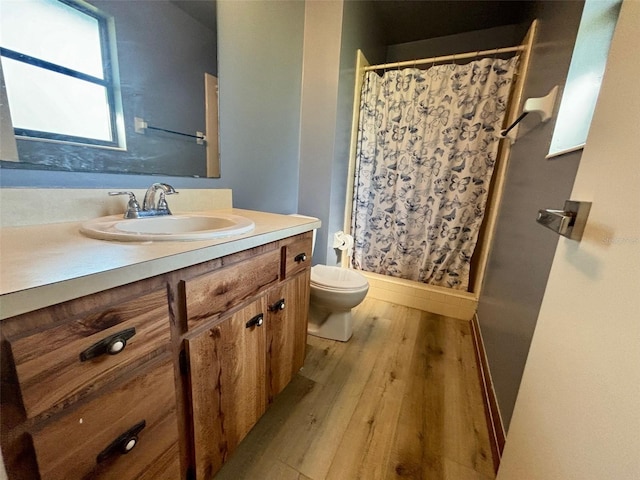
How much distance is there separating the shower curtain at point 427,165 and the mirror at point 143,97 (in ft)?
4.53

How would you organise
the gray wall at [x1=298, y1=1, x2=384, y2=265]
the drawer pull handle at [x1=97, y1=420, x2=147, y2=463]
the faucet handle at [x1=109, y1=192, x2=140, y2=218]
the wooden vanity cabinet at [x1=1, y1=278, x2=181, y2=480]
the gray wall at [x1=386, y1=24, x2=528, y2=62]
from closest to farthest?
1. the wooden vanity cabinet at [x1=1, y1=278, x2=181, y2=480]
2. the drawer pull handle at [x1=97, y1=420, x2=147, y2=463]
3. the faucet handle at [x1=109, y1=192, x2=140, y2=218]
4. the gray wall at [x1=298, y1=1, x2=384, y2=265]
5. the gray wall at [x1=386, y1=24, x2=528, y2=62]

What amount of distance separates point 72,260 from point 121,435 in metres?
0.36

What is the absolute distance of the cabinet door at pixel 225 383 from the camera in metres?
0.69

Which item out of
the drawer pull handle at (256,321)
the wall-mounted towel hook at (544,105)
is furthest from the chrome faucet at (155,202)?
the wall-mounted towel hook at (544,105)

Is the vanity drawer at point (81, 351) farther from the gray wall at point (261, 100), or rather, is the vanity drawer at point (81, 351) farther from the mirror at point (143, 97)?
the gray wall at point (261, 100)

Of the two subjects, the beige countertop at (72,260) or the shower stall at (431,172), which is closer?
the beige countertop at (72,260)

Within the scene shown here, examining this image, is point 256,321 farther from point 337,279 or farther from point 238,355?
A: point 337,279

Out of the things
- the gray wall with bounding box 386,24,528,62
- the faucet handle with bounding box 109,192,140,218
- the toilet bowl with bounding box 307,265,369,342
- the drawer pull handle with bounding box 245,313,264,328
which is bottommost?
the toilet bowl with bounding box 307,265,369,342

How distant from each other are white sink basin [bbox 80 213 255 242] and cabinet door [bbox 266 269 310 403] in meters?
0.30

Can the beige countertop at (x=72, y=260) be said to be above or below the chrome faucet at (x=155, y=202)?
below

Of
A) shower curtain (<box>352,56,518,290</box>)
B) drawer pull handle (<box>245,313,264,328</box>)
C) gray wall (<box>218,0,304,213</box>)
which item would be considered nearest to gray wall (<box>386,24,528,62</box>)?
shower curtain (<box>352,56,518,290</box>)

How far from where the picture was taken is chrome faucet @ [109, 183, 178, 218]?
89 centimetres

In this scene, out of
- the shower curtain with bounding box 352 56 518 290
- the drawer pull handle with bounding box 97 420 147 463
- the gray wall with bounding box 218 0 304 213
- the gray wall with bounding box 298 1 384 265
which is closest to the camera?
the drawer pull handle with bounding box 97 420 147 463

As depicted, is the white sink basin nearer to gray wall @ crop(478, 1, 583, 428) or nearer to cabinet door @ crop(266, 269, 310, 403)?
cabinet door @ crop(266, 269, 310, 403)
